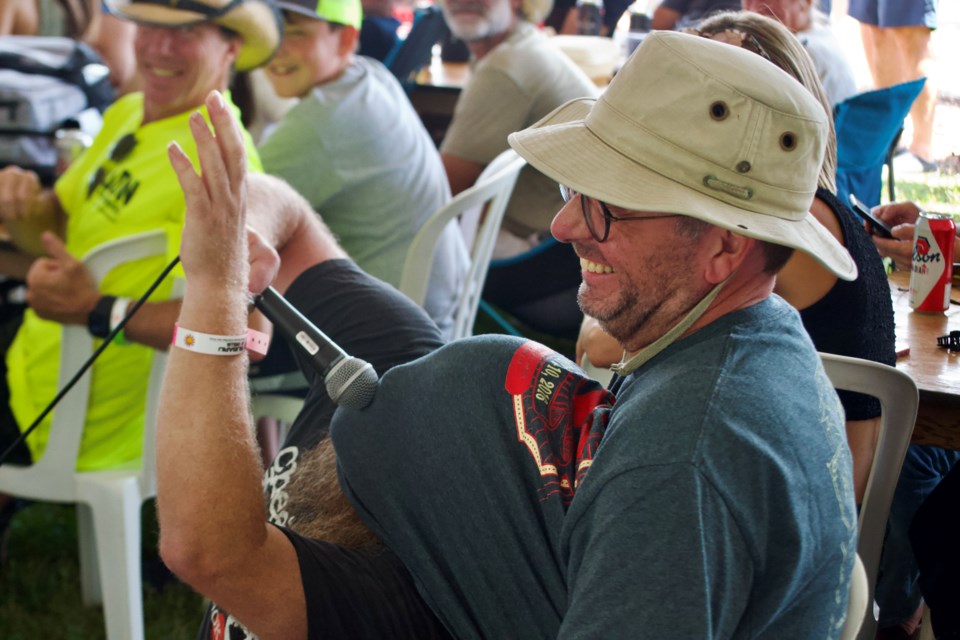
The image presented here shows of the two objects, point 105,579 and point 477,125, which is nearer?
point 105,579

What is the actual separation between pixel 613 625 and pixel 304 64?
241 centimetres

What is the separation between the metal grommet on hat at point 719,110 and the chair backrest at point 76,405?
1423 mm

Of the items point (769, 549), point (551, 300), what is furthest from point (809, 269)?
point (551, 300)

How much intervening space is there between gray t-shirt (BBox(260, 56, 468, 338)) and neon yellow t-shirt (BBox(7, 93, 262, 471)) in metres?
0.36

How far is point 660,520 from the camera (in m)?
0.96

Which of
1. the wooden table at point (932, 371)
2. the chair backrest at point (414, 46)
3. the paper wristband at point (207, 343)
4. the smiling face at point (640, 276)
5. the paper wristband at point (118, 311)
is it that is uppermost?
the smiling face at point (640, 276)

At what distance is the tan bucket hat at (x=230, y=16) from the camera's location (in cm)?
253

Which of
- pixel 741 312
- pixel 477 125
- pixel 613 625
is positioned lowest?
pixel 477 125

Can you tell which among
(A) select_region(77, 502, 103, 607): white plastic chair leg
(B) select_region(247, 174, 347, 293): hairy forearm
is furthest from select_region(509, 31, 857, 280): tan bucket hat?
(A) select_region(77, 502, 103, 607): white plastic chair leg

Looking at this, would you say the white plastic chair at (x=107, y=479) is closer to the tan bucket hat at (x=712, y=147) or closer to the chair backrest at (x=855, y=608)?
the tan bucket hat at (x=712, y=147)

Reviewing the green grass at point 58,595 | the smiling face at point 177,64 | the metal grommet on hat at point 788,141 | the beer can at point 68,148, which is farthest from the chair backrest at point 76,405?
the metal grommet on hat at point 788,141

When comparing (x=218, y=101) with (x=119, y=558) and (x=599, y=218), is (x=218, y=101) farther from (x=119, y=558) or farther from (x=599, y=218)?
(x=119, y=558)

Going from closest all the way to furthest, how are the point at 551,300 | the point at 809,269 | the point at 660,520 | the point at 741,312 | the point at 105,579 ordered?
the point at 660,520
the point at 741,312
the point at 809,269
the point at 105,579
the point at 551,300

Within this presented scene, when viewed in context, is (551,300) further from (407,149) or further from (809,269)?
(809,269)
